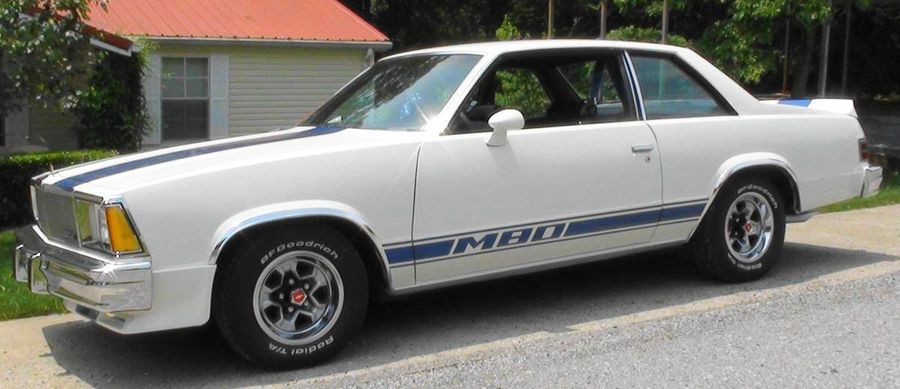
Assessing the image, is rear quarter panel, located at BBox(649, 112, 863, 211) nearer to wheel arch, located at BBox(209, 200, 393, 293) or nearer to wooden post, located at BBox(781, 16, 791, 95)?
wheel arch, located at BBox(209, 200, 393, 293)

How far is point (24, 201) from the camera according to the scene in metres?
11.6

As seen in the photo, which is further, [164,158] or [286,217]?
[164,158]

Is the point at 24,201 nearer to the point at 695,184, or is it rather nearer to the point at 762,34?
the point at 695,184

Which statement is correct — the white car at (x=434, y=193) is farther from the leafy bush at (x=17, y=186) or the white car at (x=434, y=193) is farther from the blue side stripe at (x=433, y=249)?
the leafy bush at (x=17, y=186)

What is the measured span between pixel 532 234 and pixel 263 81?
38.7 ft

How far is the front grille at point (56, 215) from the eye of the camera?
5387 mm

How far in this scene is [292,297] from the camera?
212 inches

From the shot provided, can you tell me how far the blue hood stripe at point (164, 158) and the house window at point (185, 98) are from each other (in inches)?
422

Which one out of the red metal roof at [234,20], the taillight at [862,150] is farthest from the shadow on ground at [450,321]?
the red metal roof at [234,20]

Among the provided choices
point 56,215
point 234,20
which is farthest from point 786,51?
point 56,215

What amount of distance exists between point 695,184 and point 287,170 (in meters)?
2.74

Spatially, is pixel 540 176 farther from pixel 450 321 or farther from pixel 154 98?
pixel 154 98

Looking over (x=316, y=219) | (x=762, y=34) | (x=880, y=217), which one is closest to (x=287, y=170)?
(x=316, y=219)

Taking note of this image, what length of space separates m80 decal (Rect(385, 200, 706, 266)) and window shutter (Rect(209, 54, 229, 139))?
11.1 meters
